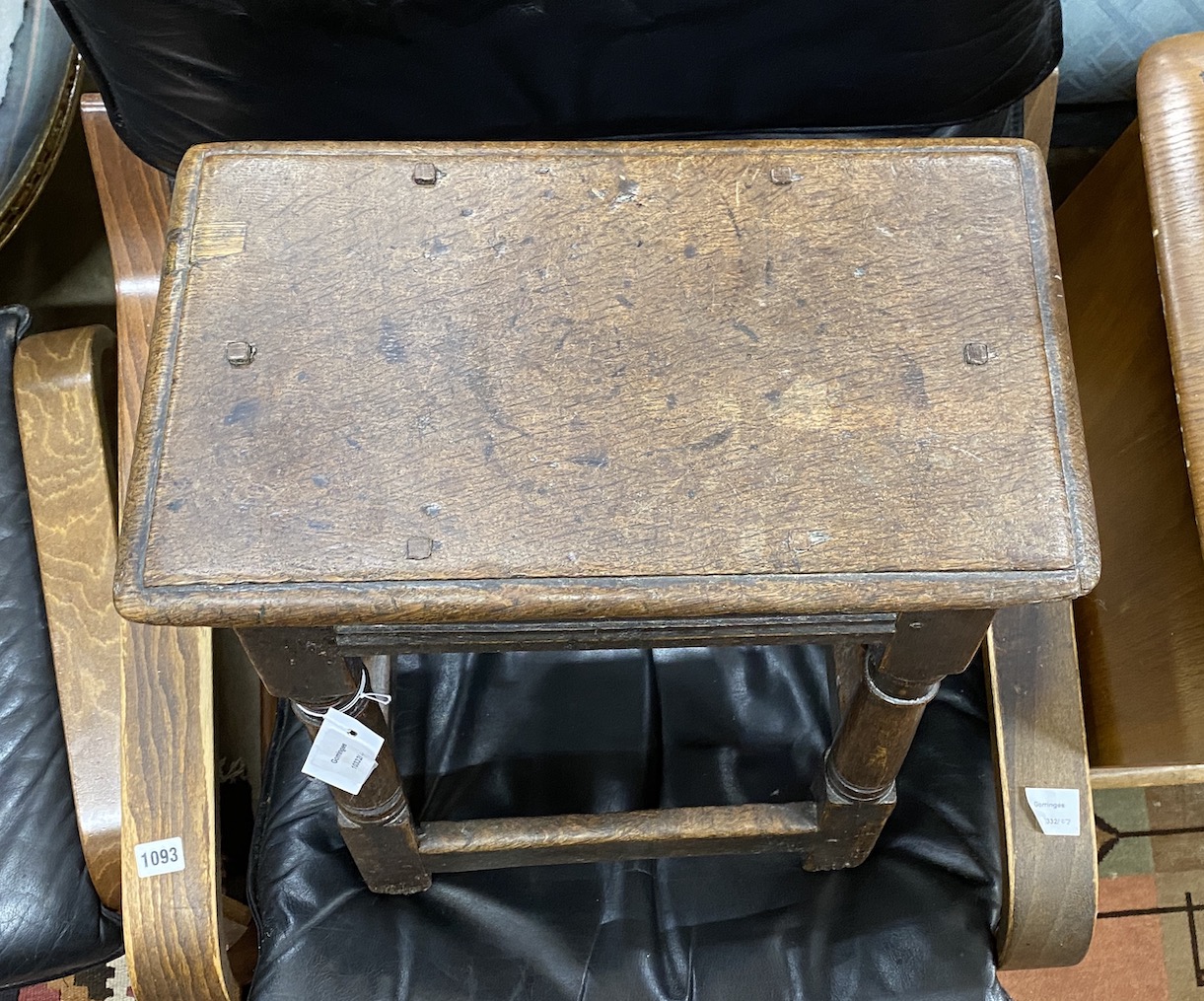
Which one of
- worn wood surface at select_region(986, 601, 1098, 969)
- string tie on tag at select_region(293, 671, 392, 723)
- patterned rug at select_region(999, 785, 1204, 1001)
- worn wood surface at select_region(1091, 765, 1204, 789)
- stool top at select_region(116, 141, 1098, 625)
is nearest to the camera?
stool top at select_region(116, 141, 1098, 625)

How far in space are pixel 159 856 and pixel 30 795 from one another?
17 centimetres

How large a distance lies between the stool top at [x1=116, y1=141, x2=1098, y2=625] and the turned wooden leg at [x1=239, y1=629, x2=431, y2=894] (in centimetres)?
7

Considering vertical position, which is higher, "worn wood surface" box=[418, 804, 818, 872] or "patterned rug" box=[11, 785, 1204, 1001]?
"worn wood surface" box=[418, 804, 818, 872]

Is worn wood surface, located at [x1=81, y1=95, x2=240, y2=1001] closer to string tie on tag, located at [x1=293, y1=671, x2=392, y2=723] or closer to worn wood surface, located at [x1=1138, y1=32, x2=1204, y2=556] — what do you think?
string tie on tag, located at [x1=293, y1=671, x2=392, y2=723]

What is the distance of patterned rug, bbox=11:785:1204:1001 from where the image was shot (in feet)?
4.12

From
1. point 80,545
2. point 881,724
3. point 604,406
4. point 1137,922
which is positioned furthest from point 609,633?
point 1137,922

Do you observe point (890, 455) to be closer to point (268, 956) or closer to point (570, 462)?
point (570, 462)

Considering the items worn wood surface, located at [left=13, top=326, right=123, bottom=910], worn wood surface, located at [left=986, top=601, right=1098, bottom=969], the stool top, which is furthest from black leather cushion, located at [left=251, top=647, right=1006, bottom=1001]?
the stool top

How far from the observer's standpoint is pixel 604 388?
24.6 inches

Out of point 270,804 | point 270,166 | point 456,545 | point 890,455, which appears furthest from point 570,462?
point 270,804

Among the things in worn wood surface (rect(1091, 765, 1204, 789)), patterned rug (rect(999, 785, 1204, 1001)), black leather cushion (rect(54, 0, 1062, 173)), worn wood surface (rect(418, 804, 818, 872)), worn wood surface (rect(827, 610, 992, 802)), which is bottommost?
patterned rug (rect(999, 785, 1204, 1001))

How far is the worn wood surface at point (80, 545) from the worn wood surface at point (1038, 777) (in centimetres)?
75

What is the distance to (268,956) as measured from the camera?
0.87 m

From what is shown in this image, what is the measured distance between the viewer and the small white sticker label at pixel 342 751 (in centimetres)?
70
